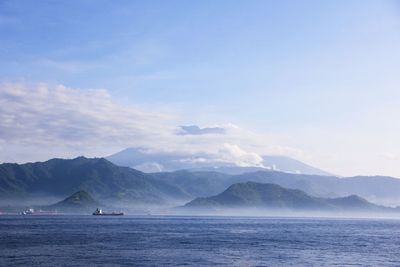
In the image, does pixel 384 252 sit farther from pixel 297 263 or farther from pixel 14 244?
pixel 14 244

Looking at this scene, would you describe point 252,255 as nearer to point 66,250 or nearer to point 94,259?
point 94,259

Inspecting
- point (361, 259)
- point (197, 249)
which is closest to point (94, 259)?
point (197, 249)

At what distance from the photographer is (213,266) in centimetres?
8188

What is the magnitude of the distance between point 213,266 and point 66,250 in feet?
118

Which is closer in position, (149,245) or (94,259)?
(94,259)

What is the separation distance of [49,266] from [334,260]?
48.9m

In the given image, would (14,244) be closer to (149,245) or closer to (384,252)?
(149,245)

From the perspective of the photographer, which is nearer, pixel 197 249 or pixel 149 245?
pixel 197 249

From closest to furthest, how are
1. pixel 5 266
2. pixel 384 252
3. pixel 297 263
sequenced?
1. pixel 5 266
2. pixel 297 263
3. pixel 384 252

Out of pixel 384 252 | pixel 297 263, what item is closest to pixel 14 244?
pixel 297 263

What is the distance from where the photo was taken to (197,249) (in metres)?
109

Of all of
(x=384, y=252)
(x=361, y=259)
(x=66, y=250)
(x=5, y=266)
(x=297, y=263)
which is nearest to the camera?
(x=5, y=266)

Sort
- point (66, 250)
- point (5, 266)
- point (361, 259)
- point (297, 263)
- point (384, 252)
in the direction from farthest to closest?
point (384, 252)
point (66, 250)
point (361, 259)
point (297, 263)
point (5, 266)

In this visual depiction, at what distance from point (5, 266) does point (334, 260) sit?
55.3 meters
